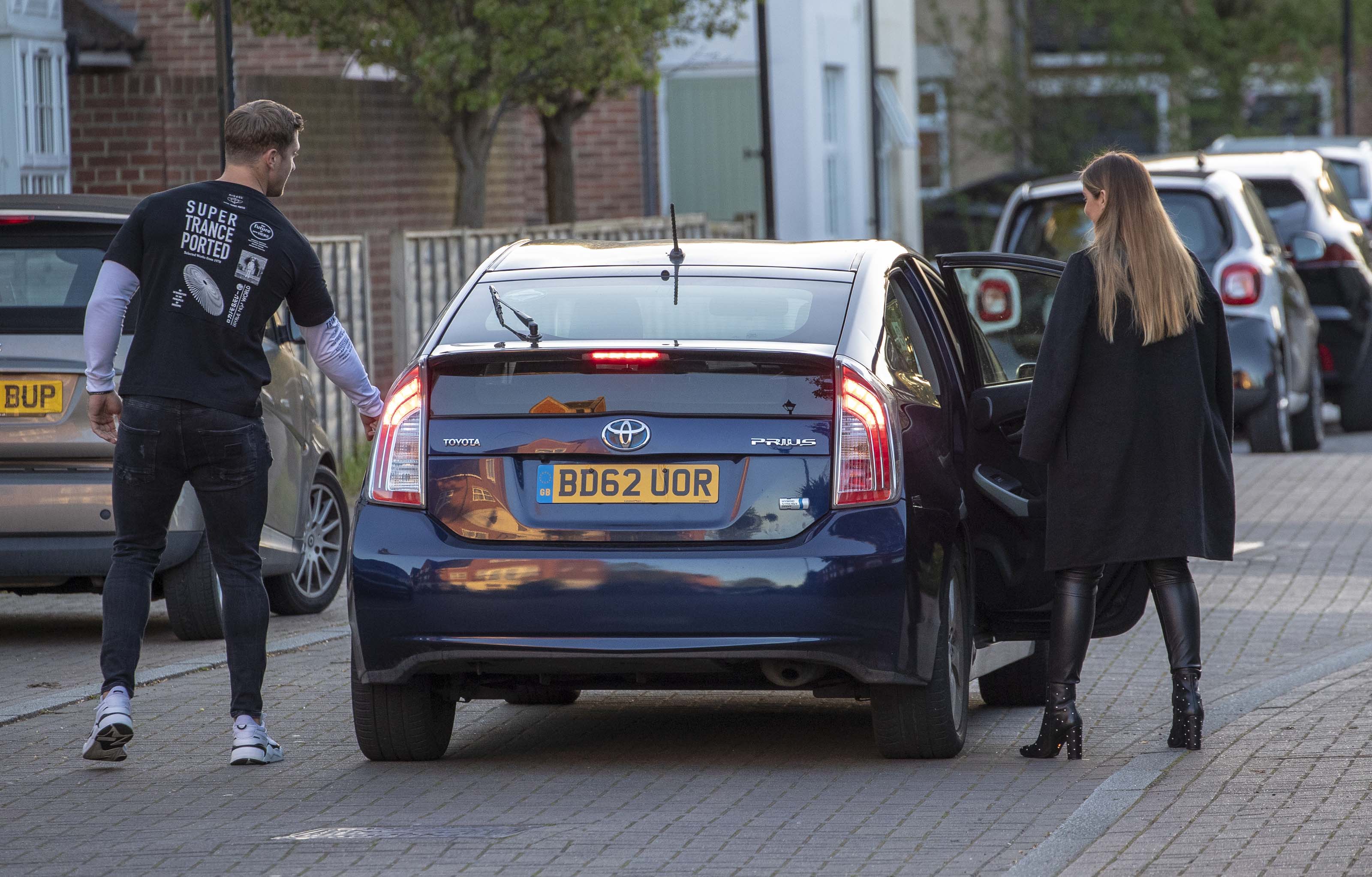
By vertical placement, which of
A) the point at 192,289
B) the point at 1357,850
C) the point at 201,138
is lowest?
the point at 1357,850

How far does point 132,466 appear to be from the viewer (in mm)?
6633

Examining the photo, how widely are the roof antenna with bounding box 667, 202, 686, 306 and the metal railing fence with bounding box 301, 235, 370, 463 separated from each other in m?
8.08

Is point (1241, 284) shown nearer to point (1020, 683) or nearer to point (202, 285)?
point (1020, 683)

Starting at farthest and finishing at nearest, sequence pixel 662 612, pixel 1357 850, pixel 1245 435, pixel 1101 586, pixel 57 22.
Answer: pixel 1245 435 → pixel 57 22 → pixel 1101 586 → pixel 662 612 → pixel 1357 850

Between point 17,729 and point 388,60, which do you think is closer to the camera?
point 17,729

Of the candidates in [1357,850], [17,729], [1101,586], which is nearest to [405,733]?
[17,729]

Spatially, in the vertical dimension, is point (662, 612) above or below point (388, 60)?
below

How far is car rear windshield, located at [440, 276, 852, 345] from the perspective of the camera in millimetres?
6469

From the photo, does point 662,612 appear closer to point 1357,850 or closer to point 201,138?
point 1357,850

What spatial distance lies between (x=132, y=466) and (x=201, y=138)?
992cm

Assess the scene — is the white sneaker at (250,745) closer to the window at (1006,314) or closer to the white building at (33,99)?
the window at (1006,314)

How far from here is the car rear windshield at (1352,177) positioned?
2195 cm

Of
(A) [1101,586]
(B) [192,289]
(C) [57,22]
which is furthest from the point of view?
(C) [57,22]

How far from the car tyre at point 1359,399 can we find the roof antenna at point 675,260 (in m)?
11.5
